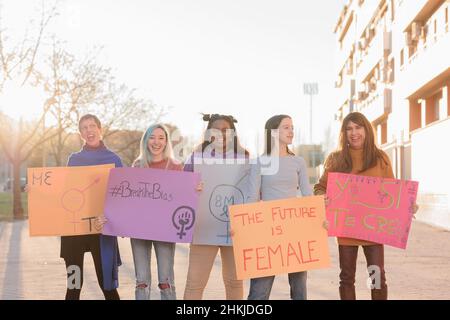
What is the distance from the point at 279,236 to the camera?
6.12 m

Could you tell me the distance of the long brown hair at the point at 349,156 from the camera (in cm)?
629

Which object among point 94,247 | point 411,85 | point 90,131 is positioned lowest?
point 94,247

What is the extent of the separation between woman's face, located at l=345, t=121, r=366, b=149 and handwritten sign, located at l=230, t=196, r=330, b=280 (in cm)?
61

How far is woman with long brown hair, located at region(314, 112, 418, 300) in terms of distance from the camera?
6145 millimetres

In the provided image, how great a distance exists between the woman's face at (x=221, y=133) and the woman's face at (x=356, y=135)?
1121mm

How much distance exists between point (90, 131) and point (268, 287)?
2129 millimetres

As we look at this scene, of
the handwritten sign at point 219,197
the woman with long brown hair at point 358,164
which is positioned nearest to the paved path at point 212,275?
the woman with long brown hair at point 358,164

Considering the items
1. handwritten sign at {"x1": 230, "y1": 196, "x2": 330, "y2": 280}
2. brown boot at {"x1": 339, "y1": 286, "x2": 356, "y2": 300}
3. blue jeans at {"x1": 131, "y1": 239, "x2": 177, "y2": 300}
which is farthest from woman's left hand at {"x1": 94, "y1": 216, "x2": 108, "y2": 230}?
brown boot at {"x1": 339, "y1": 286, "x2": 356, "y2": 300}

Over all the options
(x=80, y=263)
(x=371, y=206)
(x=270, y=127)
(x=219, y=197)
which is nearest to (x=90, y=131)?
(x=80, y=263)

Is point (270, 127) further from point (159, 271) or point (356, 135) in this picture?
point (159, 271)

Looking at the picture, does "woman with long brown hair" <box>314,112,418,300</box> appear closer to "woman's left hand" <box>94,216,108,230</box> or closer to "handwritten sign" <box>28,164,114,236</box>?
"woman's left hand" <box>94,216,108,230</box>

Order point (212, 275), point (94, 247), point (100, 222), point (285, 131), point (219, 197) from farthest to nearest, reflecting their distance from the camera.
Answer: point (212, 275), point (94, 247), point (100, 222), point (219, 197), point (285, 131)

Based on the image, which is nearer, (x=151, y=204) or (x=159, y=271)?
(x=159, y=271)

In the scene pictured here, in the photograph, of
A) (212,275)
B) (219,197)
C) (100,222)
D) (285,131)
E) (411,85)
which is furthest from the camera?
(411,85)
